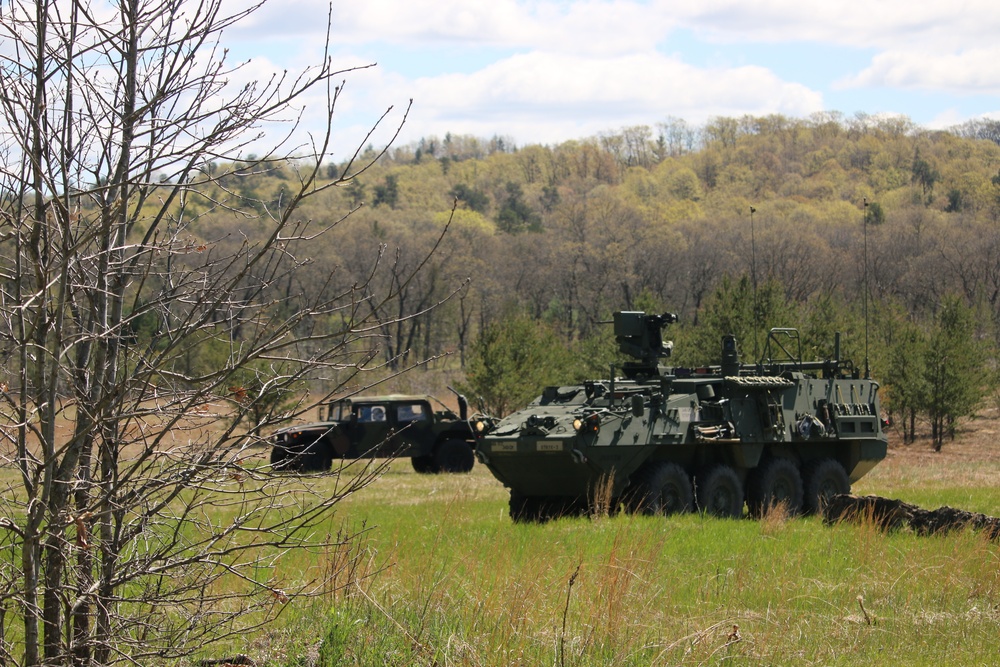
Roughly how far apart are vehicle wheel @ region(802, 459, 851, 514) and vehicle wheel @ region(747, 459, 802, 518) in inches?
8.3

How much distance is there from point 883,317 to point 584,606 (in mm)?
37171

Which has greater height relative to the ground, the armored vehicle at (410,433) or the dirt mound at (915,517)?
the dirt mound at (915,517)

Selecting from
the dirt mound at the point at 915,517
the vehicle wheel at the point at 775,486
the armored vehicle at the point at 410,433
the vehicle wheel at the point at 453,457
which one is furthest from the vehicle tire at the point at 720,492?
the vehicle wheel at the point at 453,457

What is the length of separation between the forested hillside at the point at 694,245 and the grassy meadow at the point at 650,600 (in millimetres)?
1621

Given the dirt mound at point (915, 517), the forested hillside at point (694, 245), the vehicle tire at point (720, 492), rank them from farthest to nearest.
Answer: the forested hillside at point (694, 245)
the vehicle tire at point (720, 492)
the dirt mound at point (915, 517)

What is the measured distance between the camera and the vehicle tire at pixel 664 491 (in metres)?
12.9

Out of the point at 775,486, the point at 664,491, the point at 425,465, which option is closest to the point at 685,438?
the point at 664,491

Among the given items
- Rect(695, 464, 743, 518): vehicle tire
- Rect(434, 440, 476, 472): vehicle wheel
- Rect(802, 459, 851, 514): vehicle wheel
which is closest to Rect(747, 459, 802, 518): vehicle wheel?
Rect(802, 459, 851, 514): vehicle wheel

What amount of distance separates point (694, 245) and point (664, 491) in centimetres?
5411

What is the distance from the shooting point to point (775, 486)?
14352 mm

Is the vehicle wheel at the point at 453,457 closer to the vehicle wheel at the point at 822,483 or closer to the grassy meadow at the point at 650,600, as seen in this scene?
the vehicle wheel at the point at 822,483

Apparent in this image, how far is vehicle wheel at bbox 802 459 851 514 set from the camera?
1481cm

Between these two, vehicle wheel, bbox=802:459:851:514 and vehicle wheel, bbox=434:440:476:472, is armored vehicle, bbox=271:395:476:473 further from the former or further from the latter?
vehicle wheel, bbox=802:459:851:514

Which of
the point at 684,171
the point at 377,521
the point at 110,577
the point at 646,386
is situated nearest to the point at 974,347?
the point at 646,386
